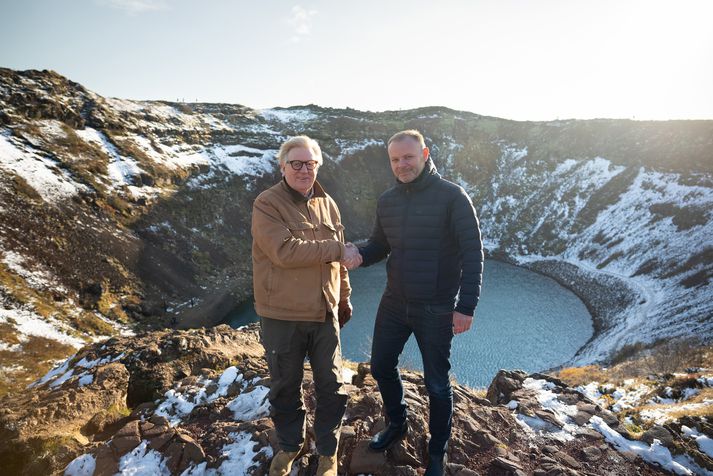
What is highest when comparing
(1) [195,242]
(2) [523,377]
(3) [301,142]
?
(3) [301,142]

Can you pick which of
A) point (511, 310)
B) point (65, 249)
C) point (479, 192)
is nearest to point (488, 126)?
point (479, 192)

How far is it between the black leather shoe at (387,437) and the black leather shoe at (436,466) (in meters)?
0.68

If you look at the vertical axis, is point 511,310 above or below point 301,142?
below

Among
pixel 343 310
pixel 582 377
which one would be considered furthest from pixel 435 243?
pixel 582 377

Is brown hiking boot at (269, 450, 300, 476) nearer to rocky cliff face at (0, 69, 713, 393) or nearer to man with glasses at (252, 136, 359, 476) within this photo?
man with glasses at (252, 136, 359, 476)

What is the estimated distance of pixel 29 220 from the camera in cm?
3872

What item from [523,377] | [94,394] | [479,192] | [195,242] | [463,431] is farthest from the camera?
[479,192]

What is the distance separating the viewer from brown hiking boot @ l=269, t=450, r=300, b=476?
4.93 metres

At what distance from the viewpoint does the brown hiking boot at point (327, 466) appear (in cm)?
→ 480

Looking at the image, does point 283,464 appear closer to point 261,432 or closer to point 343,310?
point 261,432

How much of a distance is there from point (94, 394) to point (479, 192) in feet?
292

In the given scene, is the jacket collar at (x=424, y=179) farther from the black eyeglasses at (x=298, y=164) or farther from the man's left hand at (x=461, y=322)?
the man's left hand at (x=461, y=322)

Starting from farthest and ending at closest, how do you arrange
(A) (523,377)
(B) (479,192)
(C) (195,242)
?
(B) (479,192)
(C) (195,242)
(A) (523,377)

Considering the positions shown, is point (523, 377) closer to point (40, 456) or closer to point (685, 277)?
point (40, 456)
